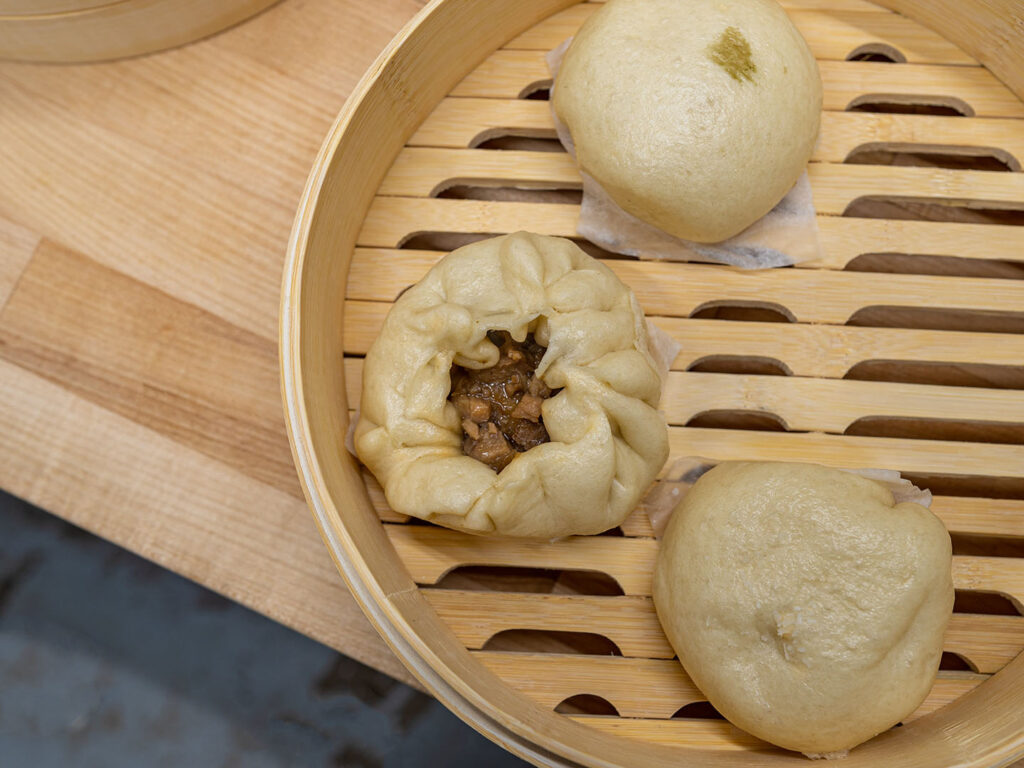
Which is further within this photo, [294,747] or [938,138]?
[294,747]

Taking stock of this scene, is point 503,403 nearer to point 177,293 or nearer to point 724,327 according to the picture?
point 724,327

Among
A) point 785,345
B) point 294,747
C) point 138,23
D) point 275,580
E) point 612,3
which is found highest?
point 612,3

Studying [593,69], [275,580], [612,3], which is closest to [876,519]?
[593,69]

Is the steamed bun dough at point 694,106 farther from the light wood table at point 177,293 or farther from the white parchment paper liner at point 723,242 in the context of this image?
the light wood table at point 177,293

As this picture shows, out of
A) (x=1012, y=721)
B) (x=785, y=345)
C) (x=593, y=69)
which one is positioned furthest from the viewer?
(x=785, y=345)

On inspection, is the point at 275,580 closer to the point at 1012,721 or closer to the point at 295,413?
the point at 295,413

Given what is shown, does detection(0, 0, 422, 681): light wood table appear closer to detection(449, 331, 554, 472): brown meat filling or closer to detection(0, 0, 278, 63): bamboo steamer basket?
detection(0, 0, 278, 63): bamboo steamer basket

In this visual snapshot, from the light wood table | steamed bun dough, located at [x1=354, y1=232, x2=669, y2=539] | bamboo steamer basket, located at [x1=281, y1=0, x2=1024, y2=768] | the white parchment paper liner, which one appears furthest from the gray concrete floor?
the white parchment paper liner
